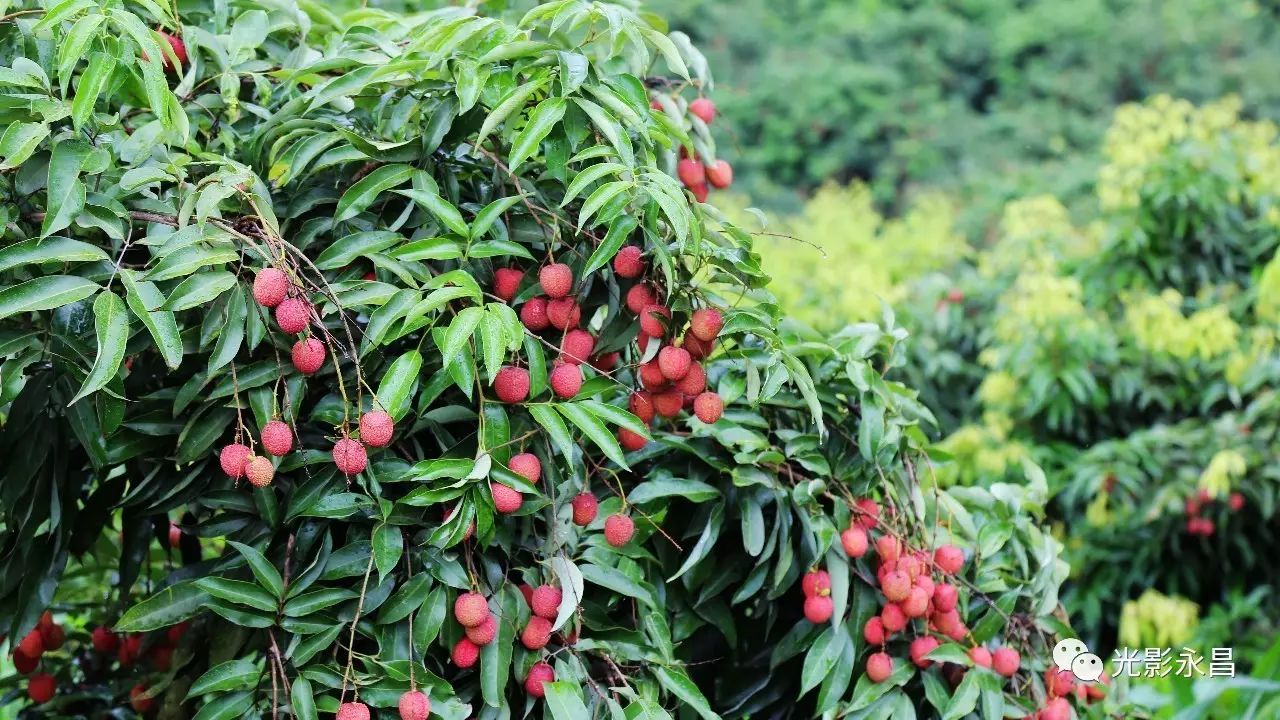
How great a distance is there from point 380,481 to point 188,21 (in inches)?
27.9

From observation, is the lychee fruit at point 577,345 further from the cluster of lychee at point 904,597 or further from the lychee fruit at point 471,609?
the cluster of lychee at point 904,597

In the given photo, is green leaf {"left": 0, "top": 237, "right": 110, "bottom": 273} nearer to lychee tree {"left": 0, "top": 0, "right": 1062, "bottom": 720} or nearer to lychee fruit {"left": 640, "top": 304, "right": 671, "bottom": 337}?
lychee tree {"left": 0, "top": 0, "right": 1062, "bottom": 720}

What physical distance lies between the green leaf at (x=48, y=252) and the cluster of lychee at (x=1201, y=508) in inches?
111

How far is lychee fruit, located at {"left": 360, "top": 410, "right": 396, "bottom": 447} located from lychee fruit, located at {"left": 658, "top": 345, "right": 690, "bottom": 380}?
291 mm

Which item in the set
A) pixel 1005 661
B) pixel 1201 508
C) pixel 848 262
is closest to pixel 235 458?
pixel 1005 661

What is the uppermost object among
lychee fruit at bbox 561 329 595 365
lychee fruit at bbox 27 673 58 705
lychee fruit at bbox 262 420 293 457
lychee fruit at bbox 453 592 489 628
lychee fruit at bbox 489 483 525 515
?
lychee fruit at bbox 561 329 595 365

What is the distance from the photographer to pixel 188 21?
5.07 ft

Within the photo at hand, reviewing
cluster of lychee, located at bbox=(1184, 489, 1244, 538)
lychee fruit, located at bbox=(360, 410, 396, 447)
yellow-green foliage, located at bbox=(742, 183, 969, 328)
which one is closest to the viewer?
lychee fruit, located at bbox=(360, 410, 396, 447)

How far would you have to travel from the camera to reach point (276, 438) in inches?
44.4

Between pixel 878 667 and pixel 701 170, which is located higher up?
pixel 701 170

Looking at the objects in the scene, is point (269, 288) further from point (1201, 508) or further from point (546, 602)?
point (1201, 508)

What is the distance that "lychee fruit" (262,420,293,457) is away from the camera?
1.13 meters

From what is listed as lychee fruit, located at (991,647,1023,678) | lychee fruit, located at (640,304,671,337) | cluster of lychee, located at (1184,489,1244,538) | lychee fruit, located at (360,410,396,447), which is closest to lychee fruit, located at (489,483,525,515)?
lychee fruit, located at (360,410,396,447)

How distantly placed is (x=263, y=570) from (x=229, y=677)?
11cm
